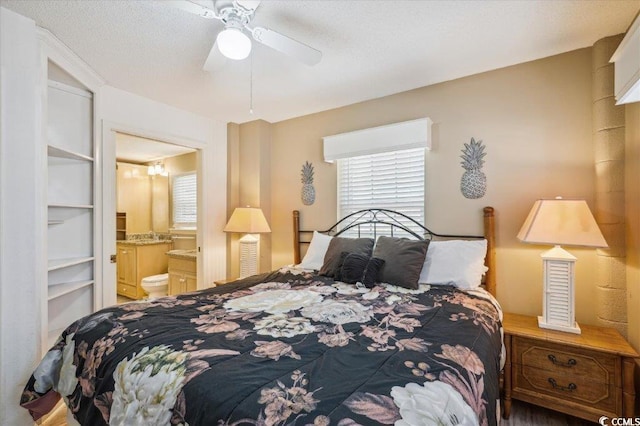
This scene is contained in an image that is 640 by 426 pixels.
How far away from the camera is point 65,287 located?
258 cm

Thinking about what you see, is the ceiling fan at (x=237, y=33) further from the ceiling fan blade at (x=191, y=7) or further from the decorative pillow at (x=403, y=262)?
the decorative pillow at (x=403, y=262)

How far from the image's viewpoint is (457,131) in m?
2.70

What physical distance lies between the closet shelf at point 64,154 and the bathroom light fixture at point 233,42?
1.67m

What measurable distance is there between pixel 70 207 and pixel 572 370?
3863 mm

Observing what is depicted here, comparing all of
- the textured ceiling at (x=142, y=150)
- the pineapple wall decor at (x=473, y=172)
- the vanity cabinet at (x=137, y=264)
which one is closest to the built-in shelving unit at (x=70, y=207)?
the textured ceiling at (x=142, y=150)

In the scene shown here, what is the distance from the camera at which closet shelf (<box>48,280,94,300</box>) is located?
2428 millimetres

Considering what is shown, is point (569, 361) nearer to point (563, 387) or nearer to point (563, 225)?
point (563, 387)

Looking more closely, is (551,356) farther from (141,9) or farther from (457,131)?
(141,9)

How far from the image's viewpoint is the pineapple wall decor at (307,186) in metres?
3.57

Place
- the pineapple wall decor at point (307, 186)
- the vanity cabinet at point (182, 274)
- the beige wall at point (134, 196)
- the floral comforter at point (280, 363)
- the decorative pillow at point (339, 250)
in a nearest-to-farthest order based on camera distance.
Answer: the floral comforter at point (280, 363), the decorative pillow at point (339, 250), the pineapple wall decor at point (307, 186), the vanity cabinet at point (182, 274), the beige wall at point (134, 196)

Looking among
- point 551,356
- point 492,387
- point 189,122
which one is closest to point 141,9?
point 189,122

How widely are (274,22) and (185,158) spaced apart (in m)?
3.96

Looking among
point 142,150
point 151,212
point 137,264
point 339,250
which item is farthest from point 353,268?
point 151,212

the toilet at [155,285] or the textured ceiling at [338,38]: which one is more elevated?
the textured ceiling at [338,38]
